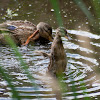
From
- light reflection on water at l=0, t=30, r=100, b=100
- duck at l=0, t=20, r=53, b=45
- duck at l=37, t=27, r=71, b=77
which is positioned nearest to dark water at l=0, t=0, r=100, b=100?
light reflection on water at l=0, t=30, r=100, b=100

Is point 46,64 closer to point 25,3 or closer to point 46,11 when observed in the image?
point 46,11

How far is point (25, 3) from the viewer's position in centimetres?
915

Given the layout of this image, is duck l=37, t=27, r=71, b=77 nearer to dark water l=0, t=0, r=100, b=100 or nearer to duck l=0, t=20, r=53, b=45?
dark water l=0, t=0, r=100, b=100

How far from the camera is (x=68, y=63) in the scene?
5.83 meters

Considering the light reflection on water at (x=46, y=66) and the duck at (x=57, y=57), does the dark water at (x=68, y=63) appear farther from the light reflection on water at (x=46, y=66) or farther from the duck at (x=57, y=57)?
the duck at (x=57, y=57)

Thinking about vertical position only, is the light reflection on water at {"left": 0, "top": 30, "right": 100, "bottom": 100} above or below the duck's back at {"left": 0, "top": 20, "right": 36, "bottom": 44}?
below

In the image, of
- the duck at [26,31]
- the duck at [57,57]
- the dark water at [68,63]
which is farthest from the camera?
the duck at [26,31]

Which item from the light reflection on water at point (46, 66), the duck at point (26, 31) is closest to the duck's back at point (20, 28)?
the duck at point (26, 31)

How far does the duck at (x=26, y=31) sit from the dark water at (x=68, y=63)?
1.06 feet

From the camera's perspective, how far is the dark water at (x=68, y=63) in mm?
4602

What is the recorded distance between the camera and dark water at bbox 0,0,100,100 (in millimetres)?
4602

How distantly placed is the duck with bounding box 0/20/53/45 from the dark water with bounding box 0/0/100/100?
323mm

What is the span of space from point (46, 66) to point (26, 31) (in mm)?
1844

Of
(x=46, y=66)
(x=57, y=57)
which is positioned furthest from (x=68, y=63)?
(x=57, y=57)
